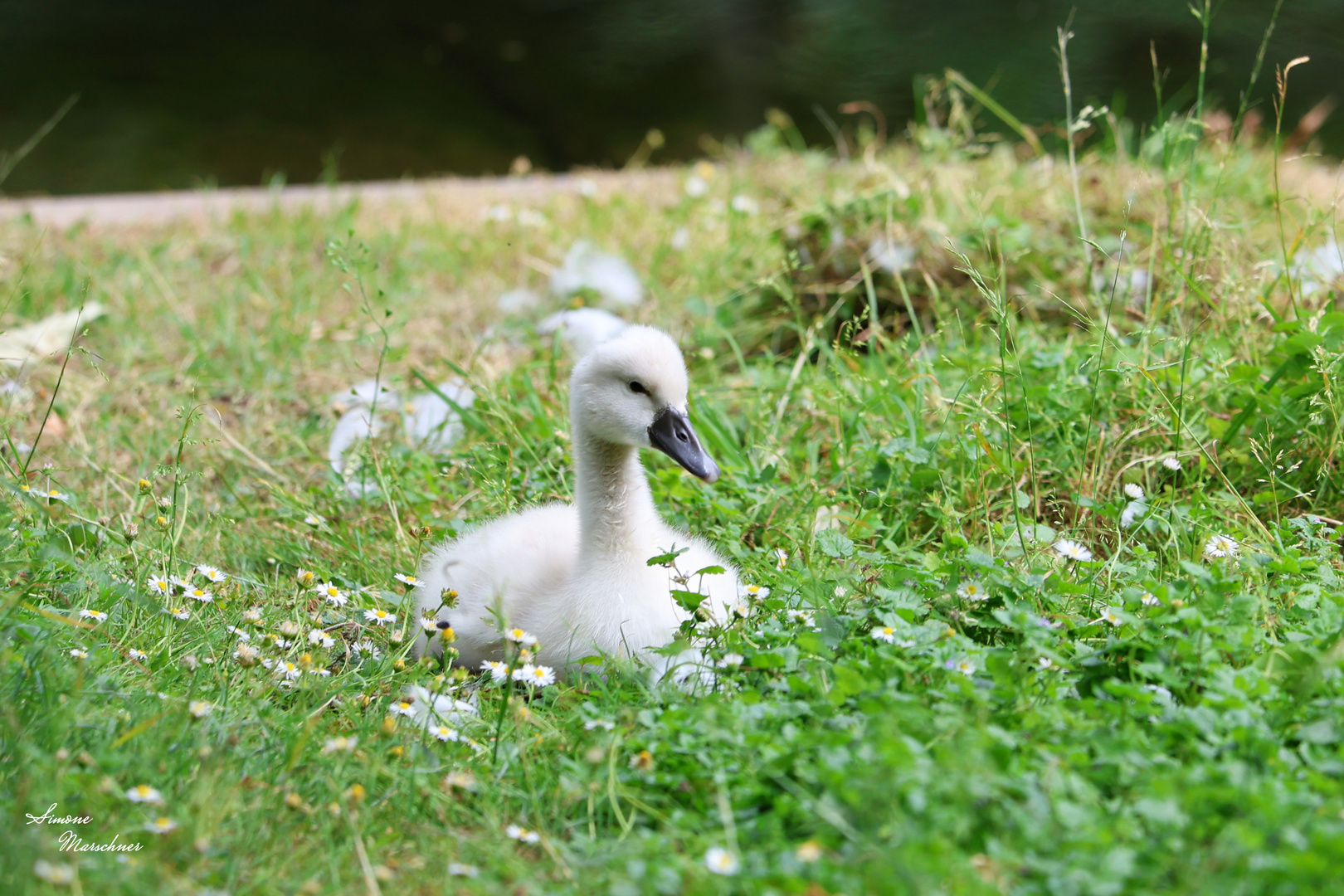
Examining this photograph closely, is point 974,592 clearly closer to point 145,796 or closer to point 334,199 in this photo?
point 145,796

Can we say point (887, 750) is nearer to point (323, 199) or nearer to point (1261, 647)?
point (1261, 647)

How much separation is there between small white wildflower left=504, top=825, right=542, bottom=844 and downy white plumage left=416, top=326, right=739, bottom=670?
47 centimetres

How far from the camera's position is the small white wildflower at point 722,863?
1.42 meters

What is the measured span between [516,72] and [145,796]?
11519 millimetres

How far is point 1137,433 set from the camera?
2.66 meters

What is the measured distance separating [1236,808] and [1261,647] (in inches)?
20.6

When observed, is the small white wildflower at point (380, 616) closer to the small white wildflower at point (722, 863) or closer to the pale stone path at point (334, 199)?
the small white wildflower at point (722, 863)

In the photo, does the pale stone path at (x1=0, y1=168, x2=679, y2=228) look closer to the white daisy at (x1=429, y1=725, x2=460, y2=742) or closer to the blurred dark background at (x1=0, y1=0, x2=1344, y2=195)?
the blurred dark background at (x1=0, y1=0, x2=1344, y2=195)

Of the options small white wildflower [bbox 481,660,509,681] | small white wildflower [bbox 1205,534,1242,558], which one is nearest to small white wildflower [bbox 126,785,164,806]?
small white wildflower [bbox 481,660,509,681]

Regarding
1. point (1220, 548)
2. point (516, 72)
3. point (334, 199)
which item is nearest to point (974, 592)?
point (1220, 548)

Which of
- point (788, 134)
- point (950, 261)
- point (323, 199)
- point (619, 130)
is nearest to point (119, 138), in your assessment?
point (619, 130)

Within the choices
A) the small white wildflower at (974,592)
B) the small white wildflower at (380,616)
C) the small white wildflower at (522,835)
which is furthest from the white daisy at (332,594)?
the small white wildflower at (974,592)

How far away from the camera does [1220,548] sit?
7.38 feet

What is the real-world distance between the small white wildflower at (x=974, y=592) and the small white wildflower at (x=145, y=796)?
4.71 ft
